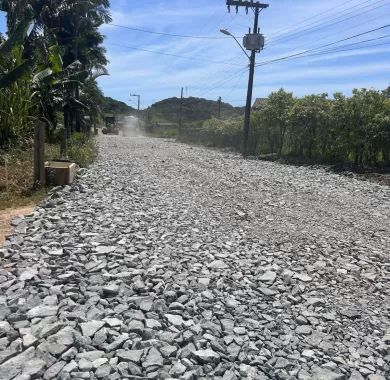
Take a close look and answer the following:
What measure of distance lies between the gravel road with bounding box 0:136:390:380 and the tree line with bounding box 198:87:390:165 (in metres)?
9.35

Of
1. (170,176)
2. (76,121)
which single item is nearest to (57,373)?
(170,176)

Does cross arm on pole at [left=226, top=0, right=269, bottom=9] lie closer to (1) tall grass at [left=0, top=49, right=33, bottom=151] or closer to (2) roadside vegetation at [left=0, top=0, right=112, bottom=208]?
(2) roadside vegetation at [left=0, top=0, right=112, bottom=208]

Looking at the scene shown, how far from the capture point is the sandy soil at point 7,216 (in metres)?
7.10

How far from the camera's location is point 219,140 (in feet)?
127

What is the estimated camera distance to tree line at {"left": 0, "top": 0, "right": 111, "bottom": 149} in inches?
575

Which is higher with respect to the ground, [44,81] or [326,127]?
[44,81]

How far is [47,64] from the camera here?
22078mm

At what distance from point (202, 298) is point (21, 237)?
3.26m

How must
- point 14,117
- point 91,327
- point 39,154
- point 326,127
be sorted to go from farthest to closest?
point 326,127
point 14,117
point 39,154
point 91,327

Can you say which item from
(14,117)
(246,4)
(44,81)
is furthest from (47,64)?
(246,4)

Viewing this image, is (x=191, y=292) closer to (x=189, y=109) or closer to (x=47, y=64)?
(x=47, y=64)

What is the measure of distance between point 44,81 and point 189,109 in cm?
9764

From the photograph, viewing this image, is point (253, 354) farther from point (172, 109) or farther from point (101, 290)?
point (172, 109)

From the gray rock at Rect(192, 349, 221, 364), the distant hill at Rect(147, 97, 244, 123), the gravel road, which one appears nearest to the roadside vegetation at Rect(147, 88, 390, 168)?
the gravel road
